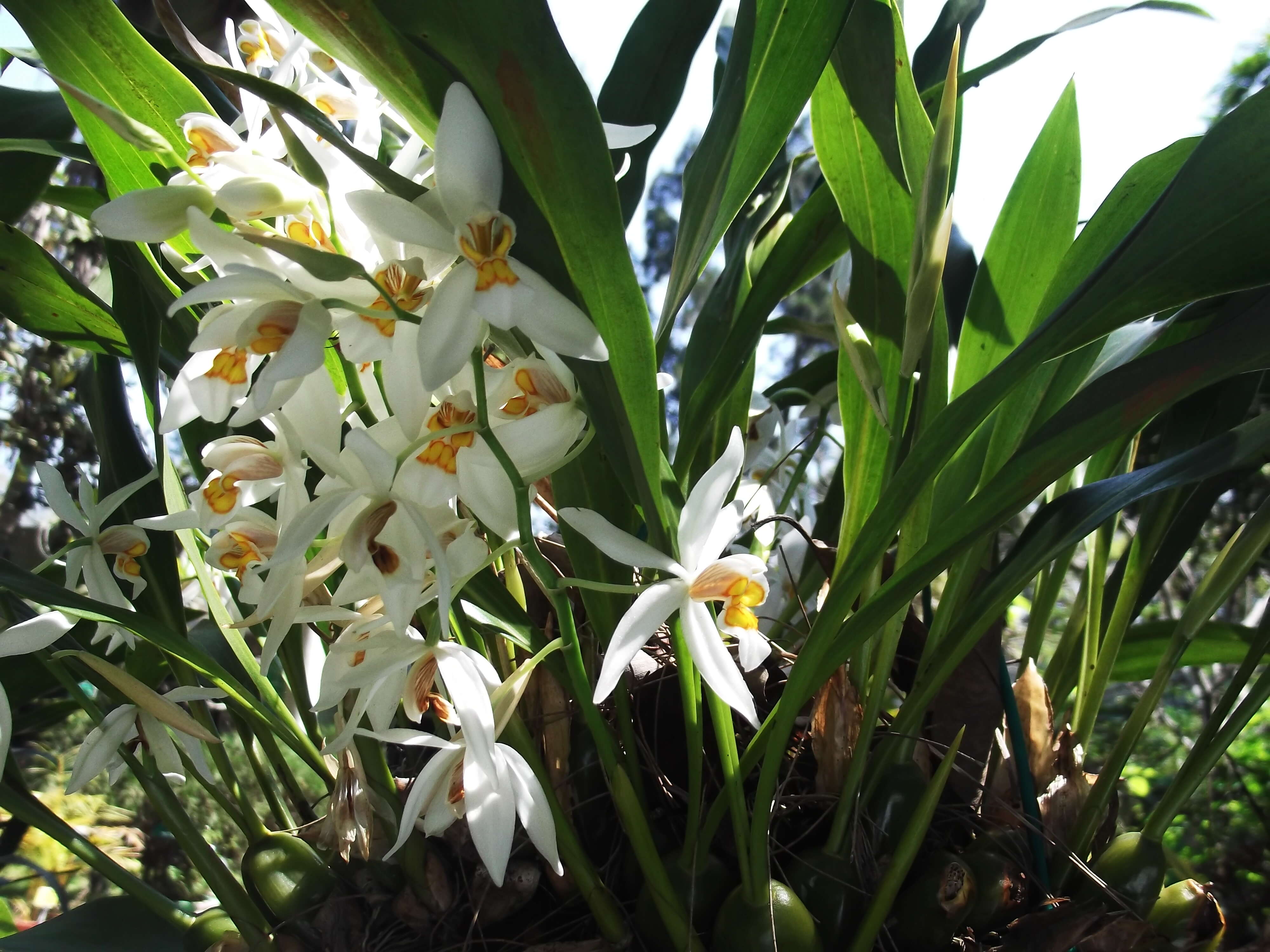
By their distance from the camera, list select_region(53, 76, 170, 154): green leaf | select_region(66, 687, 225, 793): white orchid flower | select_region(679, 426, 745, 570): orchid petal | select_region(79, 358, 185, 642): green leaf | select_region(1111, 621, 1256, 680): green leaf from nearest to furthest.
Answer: select_region(53, 76, 170, 154): green leaf
select_region(679, 426, 745, 570): orchid petal
select_region(66, 687, 225, 793): white orchid flower
select_region(79, 358, 185, 642): green leaf
select_region(1111, 621, 1256, 680): green leaf

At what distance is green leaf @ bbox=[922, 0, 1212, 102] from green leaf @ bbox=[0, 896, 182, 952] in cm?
85

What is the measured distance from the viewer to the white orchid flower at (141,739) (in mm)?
512

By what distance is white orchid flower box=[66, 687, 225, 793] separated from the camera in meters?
0.51

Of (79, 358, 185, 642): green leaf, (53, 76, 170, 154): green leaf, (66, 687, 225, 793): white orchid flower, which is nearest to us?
(53, 76, 170, 154): green leaf

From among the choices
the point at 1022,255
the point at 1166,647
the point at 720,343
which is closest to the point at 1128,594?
the point at 1166,647

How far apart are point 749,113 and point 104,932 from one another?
27.6 inches

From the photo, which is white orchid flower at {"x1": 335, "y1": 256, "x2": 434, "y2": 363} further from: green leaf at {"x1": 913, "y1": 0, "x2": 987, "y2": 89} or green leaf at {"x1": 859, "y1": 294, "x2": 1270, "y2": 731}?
green leaf at {"x1": 913, "y1": 0, "x2": 987, "y2": 89}

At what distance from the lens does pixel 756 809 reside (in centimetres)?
45

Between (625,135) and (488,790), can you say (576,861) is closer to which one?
(488,790)

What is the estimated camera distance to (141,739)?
0.57 metres

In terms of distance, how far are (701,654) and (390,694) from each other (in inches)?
6.4

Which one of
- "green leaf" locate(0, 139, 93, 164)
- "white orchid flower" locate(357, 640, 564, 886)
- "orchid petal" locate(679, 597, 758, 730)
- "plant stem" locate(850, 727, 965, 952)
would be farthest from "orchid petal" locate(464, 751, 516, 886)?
"green leaf" locate(0, 139, 93, 164)

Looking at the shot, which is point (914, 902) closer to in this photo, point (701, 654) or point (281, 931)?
point (701, 654)

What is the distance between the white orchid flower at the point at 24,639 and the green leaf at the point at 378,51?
364 millimetres
